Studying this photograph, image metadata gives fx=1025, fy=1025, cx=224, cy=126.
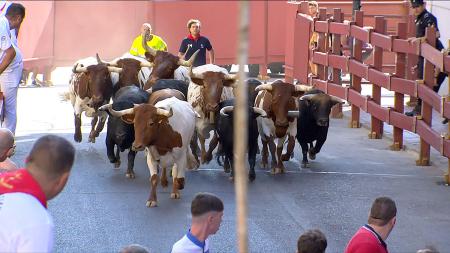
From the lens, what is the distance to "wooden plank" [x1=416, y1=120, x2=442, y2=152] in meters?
13.8

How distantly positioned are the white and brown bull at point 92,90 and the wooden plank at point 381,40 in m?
4.26

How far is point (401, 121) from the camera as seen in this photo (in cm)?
1559

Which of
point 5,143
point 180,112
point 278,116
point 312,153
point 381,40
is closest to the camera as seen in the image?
point 5,143

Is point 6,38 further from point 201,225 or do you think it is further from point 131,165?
point 201,225

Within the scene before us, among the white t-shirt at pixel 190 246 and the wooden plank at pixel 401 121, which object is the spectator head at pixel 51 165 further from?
the wooden plank at pixel 401 121

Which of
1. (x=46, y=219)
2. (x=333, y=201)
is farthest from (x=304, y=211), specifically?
(x=46, y=219)

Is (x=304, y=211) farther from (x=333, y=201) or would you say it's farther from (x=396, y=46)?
(x=396, y=46)

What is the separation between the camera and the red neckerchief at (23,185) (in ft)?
15.6

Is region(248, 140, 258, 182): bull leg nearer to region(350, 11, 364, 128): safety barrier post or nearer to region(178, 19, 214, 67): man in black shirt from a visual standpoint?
region(350, 11, 364, 128): safety barrier post

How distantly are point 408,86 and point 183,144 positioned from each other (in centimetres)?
454

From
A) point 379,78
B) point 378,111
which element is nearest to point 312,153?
point 378,111

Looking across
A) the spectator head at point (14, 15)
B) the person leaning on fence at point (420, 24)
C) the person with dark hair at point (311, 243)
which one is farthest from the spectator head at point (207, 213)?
the person leaning on fence at point (420, 24)

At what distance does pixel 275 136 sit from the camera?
14102 millimetres

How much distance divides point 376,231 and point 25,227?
291cm
